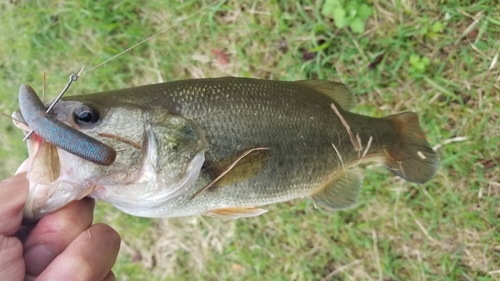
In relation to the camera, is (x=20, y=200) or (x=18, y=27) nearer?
(x=20, y=200)

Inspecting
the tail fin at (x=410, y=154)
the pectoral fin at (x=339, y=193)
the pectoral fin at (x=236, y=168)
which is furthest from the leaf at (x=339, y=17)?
the pectoral fin at (x=236, y=168)

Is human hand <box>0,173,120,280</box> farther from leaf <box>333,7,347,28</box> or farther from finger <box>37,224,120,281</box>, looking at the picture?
leaf <box>333,7,347,28</box>

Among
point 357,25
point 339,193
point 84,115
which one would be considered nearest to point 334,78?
point 357,25

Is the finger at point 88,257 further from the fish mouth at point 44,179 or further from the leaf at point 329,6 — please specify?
the leaf at point 329,6

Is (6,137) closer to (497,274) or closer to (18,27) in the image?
(18,27)

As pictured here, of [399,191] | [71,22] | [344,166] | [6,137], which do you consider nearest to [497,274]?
[399,191]
